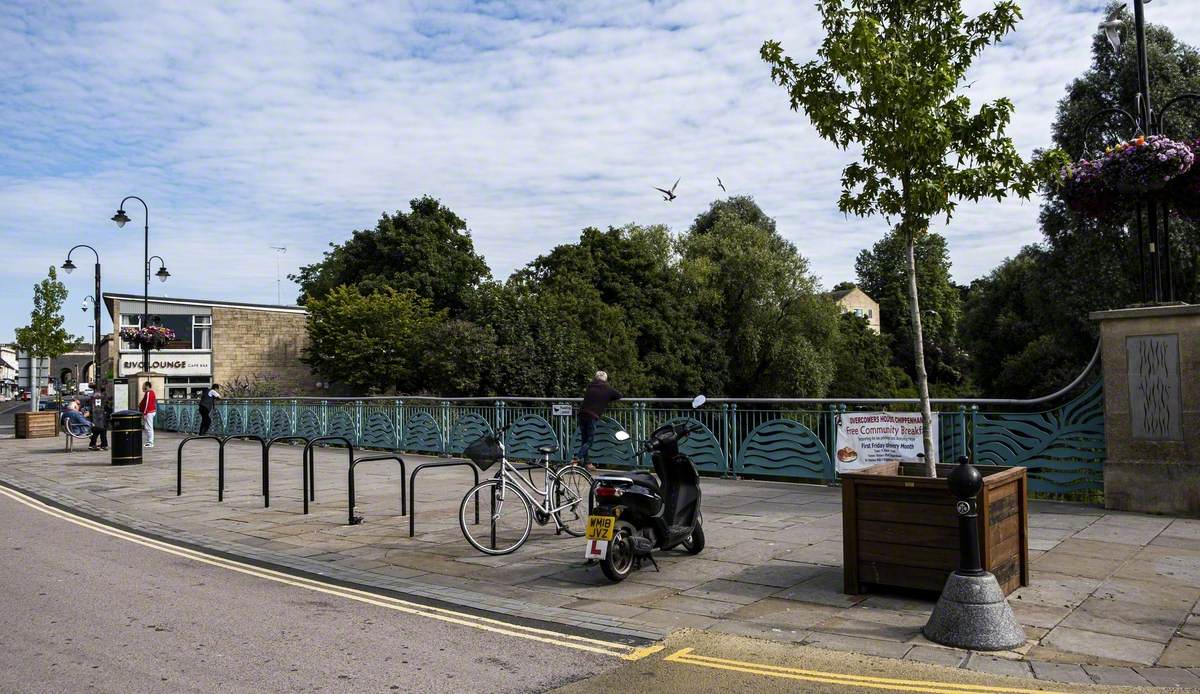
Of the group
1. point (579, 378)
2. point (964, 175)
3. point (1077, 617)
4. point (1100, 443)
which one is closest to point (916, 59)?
point (964, 175)

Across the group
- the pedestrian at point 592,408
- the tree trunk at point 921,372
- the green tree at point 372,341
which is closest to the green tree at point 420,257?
the green tree at point 372,341

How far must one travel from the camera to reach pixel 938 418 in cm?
1135

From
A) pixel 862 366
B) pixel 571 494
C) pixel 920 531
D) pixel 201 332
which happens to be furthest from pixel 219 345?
pixel 920 531

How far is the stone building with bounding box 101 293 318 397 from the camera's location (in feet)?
168

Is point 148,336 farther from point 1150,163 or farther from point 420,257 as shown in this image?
point 1150,163

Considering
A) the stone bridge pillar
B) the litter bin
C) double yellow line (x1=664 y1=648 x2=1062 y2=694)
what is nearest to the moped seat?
double yellow line (x1=664 y1=648 x2=1062 y2=694)

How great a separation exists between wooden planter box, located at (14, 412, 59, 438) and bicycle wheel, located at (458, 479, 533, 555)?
24.7 m

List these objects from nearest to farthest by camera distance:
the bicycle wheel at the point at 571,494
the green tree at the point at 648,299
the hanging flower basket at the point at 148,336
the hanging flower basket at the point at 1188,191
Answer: the hanging flower basket at the point at 1188,191, the bicycle wheel at the point at 571,494, the hanging flower basket at the point at 148,336, the green tree at the point at 648,299

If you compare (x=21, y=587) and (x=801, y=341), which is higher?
(x=801, y=341)

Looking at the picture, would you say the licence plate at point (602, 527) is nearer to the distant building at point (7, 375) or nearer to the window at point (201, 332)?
the window at point (201, 332)

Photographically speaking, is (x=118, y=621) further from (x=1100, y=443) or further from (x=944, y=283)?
(x=944, y=283)

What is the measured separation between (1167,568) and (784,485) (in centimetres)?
613

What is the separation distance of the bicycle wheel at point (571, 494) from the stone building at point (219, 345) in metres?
43.7

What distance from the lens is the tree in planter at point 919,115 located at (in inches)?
252
